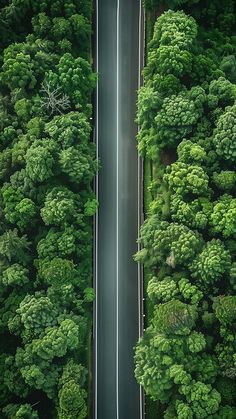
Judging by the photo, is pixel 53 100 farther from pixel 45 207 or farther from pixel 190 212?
pixel 190 212

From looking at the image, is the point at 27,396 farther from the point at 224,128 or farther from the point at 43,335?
the point at 224,128

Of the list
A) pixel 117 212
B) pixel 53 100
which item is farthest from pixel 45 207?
pixel 53 100

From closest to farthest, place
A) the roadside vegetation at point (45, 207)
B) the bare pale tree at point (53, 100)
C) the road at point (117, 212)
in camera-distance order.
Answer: the roadside vegetation at point (45, 207) < the road at point (117, 212) < the bare pale tree at point (53, 100)

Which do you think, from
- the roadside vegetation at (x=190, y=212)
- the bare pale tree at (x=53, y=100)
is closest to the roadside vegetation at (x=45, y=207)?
the bare pale tree at (x=53, y=100)

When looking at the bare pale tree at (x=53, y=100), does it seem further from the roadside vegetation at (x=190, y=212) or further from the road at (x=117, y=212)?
the roadside vegetation at (x=190, y=212)

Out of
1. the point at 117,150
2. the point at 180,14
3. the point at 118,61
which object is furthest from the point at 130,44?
the point at 117,150

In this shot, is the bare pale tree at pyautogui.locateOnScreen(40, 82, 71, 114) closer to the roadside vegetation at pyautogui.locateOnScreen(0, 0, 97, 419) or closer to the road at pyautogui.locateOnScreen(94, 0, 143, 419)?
the roadside vegetation at pyautogui.locateOnScreen(0, 0, 97, 419)

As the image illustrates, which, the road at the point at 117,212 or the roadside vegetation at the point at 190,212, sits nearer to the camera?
the roadside vegetation at the point at 190,212
